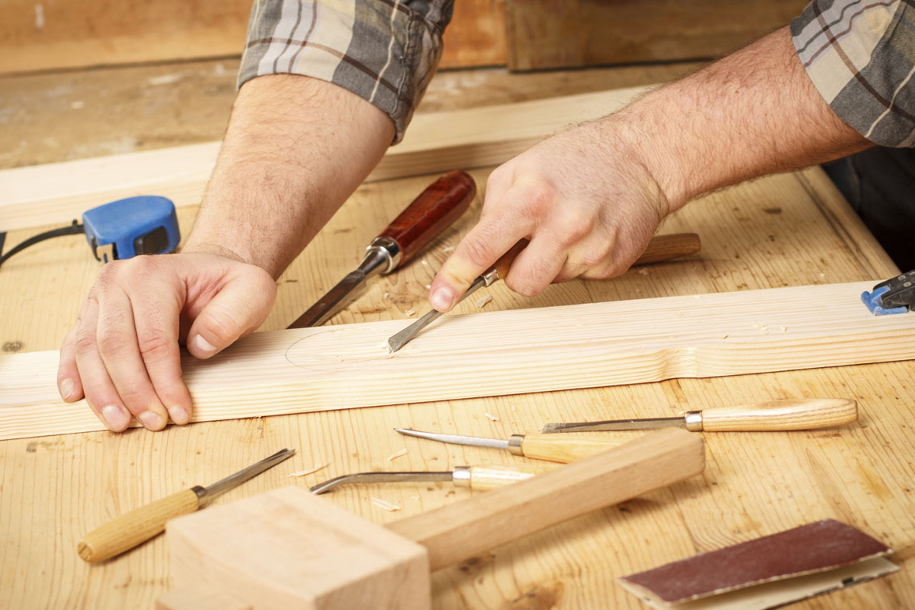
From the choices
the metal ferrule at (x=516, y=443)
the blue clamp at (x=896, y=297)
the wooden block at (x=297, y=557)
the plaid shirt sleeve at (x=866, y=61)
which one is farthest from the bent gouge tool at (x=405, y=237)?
the blue clamp at (x=896, y=297)

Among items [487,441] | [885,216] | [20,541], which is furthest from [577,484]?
[885,216]

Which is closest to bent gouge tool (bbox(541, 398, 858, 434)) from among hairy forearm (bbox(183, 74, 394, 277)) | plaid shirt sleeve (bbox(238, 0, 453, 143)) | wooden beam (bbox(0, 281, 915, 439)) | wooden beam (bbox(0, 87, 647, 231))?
wooden beam (bbox(0, 281, 915, 439))

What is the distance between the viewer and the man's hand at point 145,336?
1.13 meters

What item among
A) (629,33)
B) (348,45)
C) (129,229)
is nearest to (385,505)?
(129,229)

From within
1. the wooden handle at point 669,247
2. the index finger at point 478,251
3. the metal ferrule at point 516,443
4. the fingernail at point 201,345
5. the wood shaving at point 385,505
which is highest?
the wooden handle at point 669,247

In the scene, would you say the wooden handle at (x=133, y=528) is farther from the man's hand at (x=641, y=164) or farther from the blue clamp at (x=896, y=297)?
the blue clamp at (x=896, y=297)

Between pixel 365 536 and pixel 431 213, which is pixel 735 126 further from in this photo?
pixel 365 536

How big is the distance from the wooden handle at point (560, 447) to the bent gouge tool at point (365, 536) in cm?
8

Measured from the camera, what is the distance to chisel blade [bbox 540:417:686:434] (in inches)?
43.4

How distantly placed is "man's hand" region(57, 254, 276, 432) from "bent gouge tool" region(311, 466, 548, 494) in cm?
28

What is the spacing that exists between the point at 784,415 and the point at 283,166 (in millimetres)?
920

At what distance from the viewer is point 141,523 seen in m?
0.95

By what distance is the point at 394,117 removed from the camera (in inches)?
63.1

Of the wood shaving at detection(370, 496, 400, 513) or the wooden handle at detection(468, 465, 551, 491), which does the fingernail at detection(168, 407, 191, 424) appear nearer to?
the wood shaving at detection(370, 496, 400, 513)
